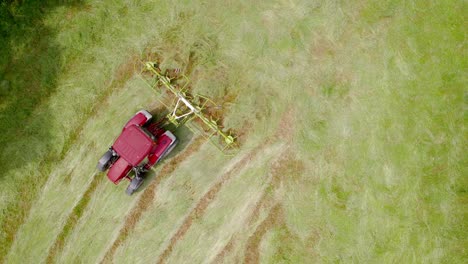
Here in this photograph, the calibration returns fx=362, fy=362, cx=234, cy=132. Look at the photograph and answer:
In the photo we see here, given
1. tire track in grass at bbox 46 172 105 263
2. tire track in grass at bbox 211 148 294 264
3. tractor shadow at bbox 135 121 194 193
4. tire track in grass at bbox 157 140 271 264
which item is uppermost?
tire track in grass at bbox 46 172 105 263

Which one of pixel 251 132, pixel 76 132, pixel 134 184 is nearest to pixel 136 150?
pixel 134 184

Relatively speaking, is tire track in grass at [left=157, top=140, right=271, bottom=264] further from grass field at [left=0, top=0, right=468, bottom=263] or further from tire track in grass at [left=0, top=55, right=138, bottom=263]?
tire track in grass at [left=0, top=55, right=138, bottom=263]

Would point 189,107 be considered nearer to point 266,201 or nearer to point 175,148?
point 175,148

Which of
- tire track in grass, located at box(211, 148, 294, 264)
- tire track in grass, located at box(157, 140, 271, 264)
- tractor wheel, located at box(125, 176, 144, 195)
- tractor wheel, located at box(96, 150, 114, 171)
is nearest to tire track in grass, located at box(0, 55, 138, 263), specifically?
tractor wheel, located at box(96, 150, 114, 171)

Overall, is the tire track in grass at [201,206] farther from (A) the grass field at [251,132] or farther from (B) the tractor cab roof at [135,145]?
(B) the tractor cab roof at [135,145]

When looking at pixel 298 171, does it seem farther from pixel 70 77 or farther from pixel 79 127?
pixel 70 77

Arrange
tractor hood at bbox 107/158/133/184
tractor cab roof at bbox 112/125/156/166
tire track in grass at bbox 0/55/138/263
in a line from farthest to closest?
tire track in grass at bbox 0/55/138/263
tractor hood at bbox 107/158/133/184
tractor cab roof at bbox 112/125/156/166
